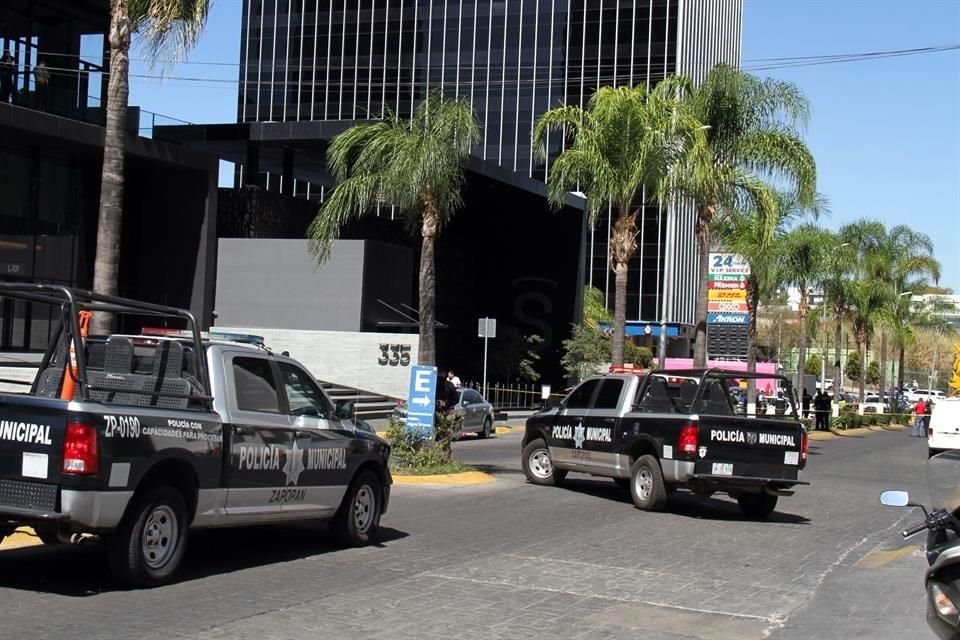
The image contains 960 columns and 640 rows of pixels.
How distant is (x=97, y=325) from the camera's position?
15.3 meters

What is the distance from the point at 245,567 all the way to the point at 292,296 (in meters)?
27.9

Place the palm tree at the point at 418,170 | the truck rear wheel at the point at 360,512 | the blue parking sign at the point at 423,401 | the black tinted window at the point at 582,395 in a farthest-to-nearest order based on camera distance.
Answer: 1. the palm tree at the point at 418,170
2. the blue parking sign at the point at 423,401
3. the black tinted window at the point at 582,395
4. the truck rear wheel at the point at 360,512

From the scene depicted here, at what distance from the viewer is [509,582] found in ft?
32.5

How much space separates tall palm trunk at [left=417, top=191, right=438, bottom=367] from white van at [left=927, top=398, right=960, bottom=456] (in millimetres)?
16855

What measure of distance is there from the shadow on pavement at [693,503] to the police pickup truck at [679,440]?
30 centimetres

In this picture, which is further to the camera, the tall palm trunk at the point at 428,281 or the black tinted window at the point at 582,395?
the tall palm trunk at the point at 428,281

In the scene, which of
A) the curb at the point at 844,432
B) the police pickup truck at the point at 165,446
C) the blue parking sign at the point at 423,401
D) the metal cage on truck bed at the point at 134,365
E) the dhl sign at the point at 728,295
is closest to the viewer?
the police pickup truck at the point at 165,446

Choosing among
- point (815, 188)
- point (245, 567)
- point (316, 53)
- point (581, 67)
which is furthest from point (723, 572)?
point (316, 53)

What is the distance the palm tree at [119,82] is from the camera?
49.5 feet

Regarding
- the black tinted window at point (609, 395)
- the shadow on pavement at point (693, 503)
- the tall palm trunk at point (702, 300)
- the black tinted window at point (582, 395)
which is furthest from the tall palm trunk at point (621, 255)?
the black tinted window at point (609, 395)

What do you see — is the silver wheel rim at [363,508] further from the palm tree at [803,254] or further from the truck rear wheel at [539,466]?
the palm tree at [803,254]

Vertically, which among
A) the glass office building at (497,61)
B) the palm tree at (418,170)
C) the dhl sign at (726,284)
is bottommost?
the palm tree at (418,170)

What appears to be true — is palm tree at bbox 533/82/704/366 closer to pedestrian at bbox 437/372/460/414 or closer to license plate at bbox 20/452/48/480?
pedestrian at bbox 437/372/460/414

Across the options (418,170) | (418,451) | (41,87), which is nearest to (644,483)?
(418,451)
